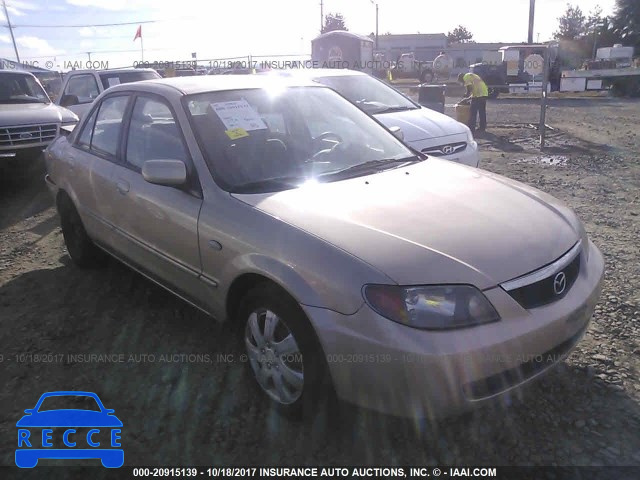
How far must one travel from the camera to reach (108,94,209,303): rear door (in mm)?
3072

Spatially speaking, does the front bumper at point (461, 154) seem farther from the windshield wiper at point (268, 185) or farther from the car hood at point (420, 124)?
the windshield wiper at point (268, 185)

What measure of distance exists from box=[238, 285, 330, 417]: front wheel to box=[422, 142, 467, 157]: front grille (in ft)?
13.4

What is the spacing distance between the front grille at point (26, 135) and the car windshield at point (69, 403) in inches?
238

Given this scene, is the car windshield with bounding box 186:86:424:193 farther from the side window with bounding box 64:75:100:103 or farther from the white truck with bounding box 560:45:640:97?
the white truck with bounding box 560:45:640:97

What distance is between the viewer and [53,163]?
15.9 feet

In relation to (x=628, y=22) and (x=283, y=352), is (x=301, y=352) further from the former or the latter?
(x=628, y=22)

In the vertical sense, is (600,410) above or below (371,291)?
below

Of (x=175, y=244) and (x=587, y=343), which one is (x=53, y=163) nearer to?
(x=175, y=244)

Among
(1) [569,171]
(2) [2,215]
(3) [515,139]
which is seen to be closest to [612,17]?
(3) [515,139]

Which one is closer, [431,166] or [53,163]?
[431,166]

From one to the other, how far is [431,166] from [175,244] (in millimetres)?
1711

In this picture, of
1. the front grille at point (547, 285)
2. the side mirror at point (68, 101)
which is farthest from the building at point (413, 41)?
the front grille at point (547, 285)

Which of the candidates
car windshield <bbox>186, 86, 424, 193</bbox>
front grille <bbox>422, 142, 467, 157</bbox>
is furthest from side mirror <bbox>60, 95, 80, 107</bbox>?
car windshield <bbox>186, 86, 424, 193</bbox>

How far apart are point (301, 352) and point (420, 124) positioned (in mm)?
4869
